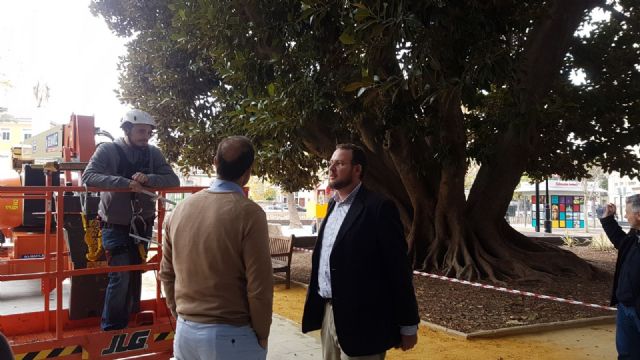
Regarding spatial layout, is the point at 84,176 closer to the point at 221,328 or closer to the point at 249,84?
the point at 221,328

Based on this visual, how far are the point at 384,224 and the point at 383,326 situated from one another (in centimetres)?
58

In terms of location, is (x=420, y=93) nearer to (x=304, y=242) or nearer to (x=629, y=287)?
(x=629, y=287)

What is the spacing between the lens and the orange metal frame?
4.01 metres

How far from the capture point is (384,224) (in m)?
3.15

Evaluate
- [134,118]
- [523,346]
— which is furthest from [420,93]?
[134,118]

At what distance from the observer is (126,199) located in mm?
4664

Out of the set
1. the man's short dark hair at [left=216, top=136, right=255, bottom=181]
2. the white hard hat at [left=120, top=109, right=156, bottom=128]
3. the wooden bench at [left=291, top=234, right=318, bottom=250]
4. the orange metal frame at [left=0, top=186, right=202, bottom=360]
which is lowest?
the wooden bench at [left=291, top=234, right=318, bottom=250]

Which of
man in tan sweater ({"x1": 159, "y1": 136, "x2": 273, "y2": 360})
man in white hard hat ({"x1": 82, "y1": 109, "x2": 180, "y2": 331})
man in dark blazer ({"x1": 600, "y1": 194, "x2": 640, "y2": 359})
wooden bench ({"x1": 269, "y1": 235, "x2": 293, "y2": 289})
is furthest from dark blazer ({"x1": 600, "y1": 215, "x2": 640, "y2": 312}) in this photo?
wooden bench ({"x1": 269, "y1": 235, "x2": 293, "y2": 289})

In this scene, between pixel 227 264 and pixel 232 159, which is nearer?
pixel 227 264

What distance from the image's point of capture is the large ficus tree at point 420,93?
22.6 feet

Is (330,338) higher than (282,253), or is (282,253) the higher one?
(330,338)

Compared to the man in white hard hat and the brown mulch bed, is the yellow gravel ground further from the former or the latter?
the man in white hard hat

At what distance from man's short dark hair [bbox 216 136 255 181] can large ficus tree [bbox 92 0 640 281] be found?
3.90 metres

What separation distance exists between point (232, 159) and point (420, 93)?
4455 mm
